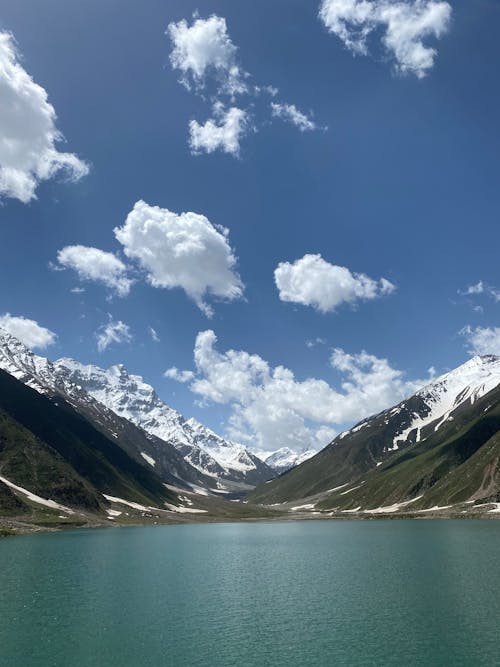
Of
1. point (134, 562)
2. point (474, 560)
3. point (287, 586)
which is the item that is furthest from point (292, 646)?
point (134, 562)

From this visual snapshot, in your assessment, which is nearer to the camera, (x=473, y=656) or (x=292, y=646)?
(x=473, y=656)

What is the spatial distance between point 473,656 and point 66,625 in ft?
142

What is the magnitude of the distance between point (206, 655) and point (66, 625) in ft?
65.7

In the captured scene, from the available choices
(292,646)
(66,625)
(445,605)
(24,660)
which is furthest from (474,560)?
(24,660)

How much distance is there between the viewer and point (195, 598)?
245ft

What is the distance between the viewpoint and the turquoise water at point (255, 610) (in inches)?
1921

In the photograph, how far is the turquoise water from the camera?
4878 cm

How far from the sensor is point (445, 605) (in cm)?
6475

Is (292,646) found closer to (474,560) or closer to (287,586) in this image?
(287,586)

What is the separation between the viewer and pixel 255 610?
6694cm

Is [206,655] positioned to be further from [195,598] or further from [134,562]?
[134,562]

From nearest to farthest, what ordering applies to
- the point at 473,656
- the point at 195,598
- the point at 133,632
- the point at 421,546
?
the point at 473,656, the point at 133,632, the point at 195,598, the point at 421,546

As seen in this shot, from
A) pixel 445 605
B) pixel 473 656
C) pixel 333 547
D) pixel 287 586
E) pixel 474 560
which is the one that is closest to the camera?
pixel 473 656

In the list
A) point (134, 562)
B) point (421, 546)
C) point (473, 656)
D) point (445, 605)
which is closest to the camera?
point (473, 656)
